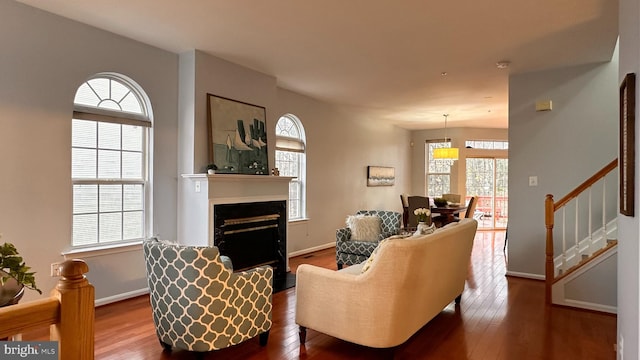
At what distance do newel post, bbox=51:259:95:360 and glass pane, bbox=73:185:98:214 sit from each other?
2.97m

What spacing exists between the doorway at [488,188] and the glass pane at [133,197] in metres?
8.02

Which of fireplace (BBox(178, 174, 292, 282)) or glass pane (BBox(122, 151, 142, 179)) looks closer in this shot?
glass pane (BBox(122, 151, 142, 179))

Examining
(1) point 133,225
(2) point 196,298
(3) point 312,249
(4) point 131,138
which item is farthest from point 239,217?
(3) point 312,249

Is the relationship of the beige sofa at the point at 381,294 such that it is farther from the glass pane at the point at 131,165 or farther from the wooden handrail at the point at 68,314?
the glass pane at the point at 131,165

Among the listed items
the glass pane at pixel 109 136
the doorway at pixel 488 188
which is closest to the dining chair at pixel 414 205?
the doorway at pixel 488 188

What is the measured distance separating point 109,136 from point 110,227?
0.93 meters

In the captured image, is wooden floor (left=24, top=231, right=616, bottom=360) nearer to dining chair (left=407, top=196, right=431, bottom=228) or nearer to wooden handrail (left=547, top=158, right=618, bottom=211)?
wooden handrail (left=547, top=158, right=618, bottom=211)

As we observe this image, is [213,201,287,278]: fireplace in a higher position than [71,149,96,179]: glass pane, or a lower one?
lower

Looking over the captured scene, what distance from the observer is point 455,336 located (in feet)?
10.4

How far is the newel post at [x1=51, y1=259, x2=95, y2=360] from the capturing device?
1090mm

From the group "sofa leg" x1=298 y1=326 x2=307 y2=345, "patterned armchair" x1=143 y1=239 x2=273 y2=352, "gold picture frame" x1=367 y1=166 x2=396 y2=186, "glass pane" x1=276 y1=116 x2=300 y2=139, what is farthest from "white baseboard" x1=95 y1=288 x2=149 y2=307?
"gold picture frame" x1=367 y1=166 x2=396 y2=186

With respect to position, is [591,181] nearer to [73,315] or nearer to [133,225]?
[73,315]

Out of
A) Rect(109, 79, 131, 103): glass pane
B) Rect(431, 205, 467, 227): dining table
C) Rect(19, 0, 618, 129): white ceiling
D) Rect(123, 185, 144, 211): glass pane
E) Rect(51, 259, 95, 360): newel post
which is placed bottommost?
Rect(431, 205, 467, 227): dining table

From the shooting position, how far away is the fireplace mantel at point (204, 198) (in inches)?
164
